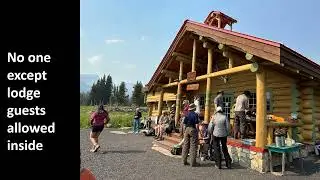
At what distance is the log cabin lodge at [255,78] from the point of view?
31.1 feet

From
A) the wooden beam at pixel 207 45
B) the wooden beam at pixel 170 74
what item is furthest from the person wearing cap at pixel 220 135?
the wooden beam at pixel 170 74

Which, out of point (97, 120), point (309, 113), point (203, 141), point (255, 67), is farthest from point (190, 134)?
point (309, 113)

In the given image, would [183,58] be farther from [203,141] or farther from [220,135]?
[220,135]

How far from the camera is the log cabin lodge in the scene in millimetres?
9492

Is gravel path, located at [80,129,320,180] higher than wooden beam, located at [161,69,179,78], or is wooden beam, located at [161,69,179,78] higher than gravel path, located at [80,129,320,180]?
wooden beam, located at [161,69,179,78]

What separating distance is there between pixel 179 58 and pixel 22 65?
14.7 metres

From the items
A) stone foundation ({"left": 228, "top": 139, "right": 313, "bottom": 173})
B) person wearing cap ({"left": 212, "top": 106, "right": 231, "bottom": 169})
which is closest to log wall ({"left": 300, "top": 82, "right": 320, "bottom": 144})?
stone foundation ({"left": 228, "top": 139, "right": 313, "bottom": 173})

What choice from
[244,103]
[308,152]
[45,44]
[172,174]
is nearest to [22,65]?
[45,44]

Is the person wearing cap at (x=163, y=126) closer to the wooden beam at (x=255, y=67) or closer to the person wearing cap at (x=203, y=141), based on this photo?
the person wearing cap at (x=203, y=141)

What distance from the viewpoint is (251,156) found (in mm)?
9742

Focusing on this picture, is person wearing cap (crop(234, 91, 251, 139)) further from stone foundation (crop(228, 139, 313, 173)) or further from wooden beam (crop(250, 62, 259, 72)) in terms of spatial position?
wooden beam (crop(250, 62, 259, 72))

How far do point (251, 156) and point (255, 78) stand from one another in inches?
183

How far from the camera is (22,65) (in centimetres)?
164

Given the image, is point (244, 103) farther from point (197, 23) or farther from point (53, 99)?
point (53, 99)
